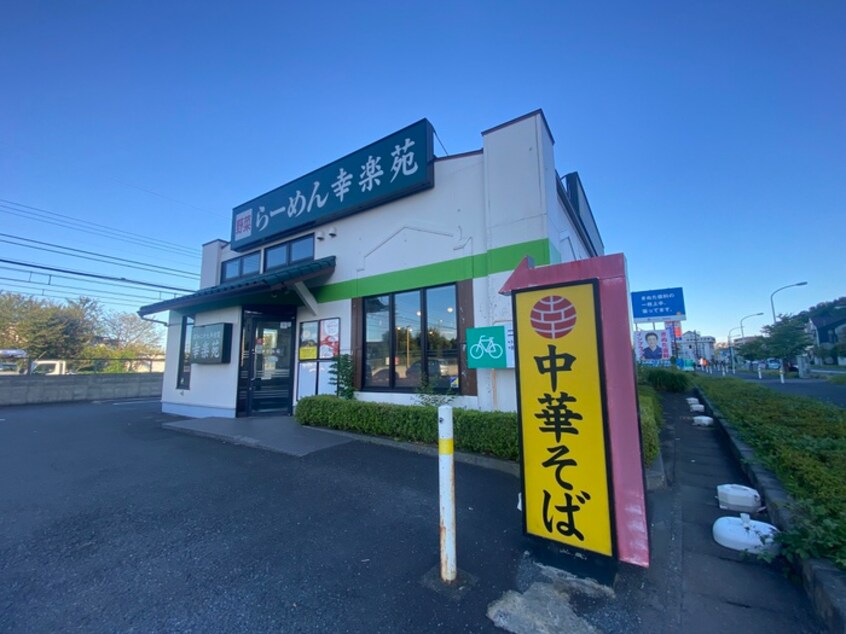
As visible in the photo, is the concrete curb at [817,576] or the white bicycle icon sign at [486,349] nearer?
the concrete curb at [817,576]

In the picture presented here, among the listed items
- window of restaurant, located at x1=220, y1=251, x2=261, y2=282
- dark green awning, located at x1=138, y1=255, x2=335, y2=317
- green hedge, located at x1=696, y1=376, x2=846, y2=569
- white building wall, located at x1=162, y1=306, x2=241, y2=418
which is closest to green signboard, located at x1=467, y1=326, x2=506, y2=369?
green hedge, located at x1=696, y1=376, x2=846, y2=569

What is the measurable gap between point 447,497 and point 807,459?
415 cm

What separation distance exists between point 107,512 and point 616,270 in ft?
17.3

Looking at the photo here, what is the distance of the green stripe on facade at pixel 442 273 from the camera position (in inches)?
→ 232

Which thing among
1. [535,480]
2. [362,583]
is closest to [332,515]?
[362,583]

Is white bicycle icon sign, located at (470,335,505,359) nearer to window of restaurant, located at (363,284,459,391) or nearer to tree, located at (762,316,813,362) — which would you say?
window of restaurant, located at (363,284,459,391)

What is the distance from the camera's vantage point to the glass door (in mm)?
8766

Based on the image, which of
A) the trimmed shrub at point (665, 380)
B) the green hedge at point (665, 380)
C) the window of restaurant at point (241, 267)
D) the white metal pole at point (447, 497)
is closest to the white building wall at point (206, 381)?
the window of restaurant at point (241, 267)

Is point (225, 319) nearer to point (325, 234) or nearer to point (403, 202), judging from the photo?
point (325, 234)

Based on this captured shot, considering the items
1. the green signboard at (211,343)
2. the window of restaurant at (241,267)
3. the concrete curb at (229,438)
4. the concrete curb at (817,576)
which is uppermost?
the window of restaurant at (241,267)

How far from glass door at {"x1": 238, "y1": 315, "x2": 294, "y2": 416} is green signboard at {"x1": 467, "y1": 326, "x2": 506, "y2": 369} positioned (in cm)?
517

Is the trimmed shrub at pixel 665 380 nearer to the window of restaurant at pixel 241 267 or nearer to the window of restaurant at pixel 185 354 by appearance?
the window of restaurant at pixel 241 267

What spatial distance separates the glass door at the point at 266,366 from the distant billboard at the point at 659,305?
13.1 meters

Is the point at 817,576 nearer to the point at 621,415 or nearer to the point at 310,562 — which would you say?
the point at 621,415
